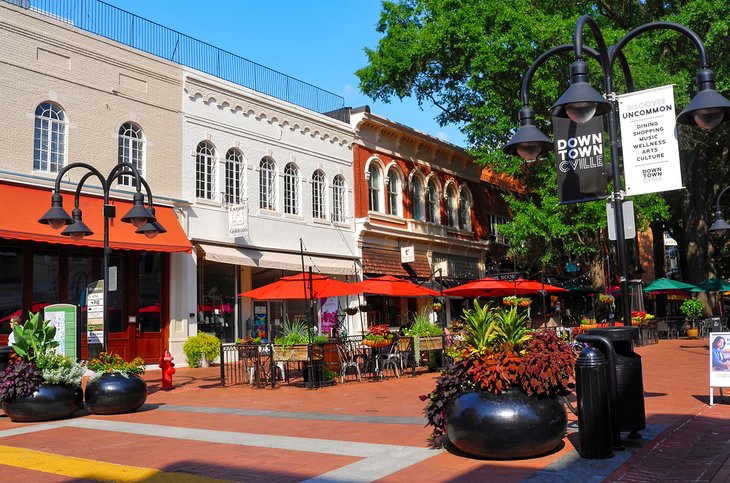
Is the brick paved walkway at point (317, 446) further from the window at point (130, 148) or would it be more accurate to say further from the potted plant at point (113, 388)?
the window at point (130, 148)

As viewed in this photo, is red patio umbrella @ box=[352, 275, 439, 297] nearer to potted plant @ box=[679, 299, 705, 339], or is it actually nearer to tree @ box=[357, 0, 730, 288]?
tree @ box=[357, 0, 730, 288]

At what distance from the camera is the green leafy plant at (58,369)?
11.0m

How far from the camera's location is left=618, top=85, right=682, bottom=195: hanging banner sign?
7523mm

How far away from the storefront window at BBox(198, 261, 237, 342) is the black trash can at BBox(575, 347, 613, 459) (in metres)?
16.3

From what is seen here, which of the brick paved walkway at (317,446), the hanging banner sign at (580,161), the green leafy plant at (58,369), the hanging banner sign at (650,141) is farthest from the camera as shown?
the green leafy plant at (58,369)

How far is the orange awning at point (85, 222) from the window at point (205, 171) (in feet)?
5.80

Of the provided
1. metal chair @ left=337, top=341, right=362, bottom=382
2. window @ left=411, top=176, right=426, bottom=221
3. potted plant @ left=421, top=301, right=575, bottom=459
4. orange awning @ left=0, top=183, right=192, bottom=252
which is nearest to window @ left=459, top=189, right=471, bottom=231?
window @ left=411, top=176, right=426, bottom=221

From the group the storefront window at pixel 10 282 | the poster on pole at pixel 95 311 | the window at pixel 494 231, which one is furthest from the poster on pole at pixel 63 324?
the window at pixel 494 231

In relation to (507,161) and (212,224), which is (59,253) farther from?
(507,161)

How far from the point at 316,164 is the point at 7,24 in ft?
38.3

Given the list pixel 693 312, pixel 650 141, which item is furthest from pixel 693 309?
pixel 650 141

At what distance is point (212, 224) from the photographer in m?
21.3

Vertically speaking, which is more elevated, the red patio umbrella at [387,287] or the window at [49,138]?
the window at [49,138]

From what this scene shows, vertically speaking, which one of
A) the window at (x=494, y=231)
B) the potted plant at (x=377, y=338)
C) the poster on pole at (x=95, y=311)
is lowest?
the potted plant at (x=377, y=338)
